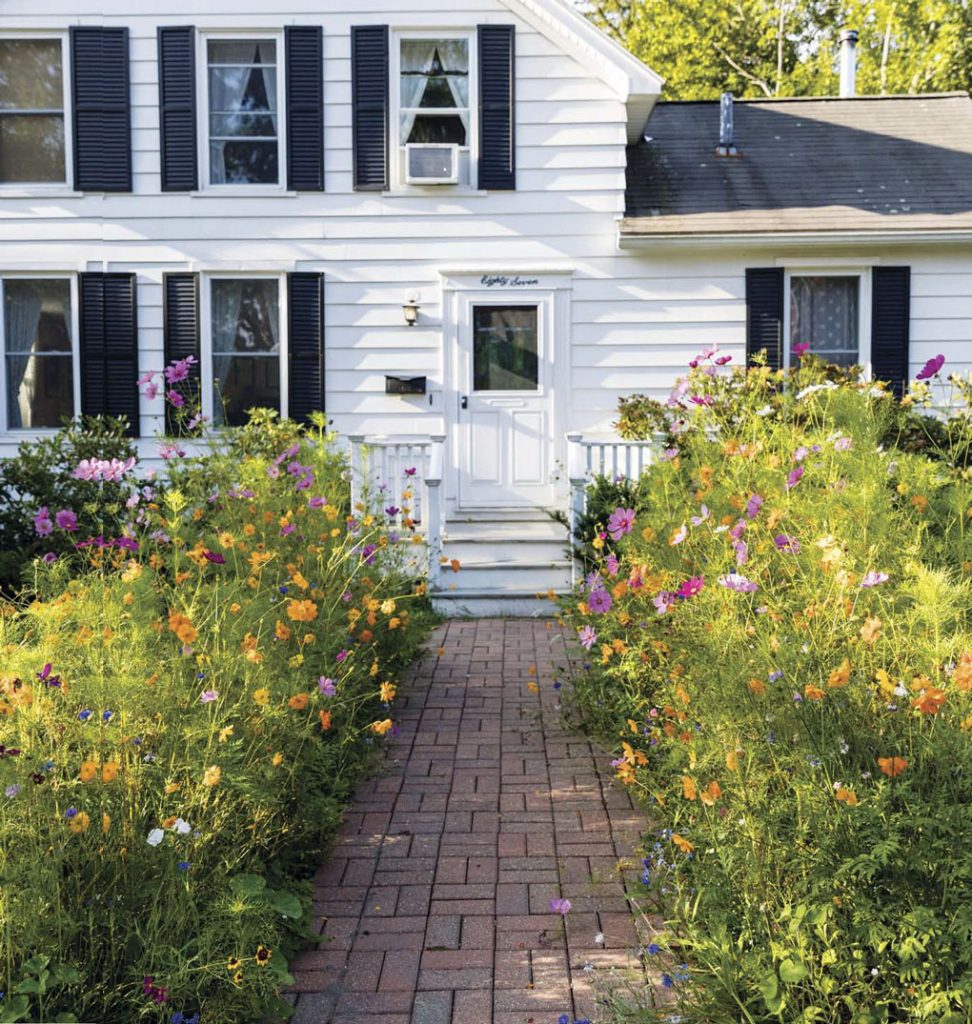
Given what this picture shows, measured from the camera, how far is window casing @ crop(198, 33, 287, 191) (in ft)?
34.9

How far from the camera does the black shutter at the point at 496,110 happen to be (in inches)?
409

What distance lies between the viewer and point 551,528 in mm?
10305

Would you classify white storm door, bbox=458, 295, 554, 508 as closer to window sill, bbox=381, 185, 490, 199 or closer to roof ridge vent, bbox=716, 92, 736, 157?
window sill, bbox=381, 185, 490, 199

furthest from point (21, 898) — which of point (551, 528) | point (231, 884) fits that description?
point (551, 528)

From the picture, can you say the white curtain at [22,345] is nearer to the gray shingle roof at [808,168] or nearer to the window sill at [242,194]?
the window sill at [242,194]

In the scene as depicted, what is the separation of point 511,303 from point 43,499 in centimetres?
473

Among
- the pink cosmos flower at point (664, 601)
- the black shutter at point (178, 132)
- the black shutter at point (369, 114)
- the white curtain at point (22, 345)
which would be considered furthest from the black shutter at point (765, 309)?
the pink cosmos flower at point (664, 601)

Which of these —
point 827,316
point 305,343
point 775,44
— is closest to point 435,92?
point 305,343

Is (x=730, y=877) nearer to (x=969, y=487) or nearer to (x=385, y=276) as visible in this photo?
(x=969, y=487)

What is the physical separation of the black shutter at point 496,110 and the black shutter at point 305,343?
1.91 meters

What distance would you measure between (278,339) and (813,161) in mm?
5744

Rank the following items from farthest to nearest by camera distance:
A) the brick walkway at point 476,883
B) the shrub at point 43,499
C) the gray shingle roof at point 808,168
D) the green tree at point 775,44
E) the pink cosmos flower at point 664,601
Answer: the green tree at point 775,44, the gray shingle roof at point 808,168, the shrub at point 43,499, the pink cosmos flower at point 664,601, the brick walkway at point 476,883

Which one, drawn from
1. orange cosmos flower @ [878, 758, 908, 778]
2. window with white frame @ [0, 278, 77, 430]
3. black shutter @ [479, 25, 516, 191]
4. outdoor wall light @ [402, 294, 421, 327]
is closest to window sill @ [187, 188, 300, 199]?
outdoor wall light @ [402, 294, 421, 327]

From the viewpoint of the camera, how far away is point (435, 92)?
10.6 meters
